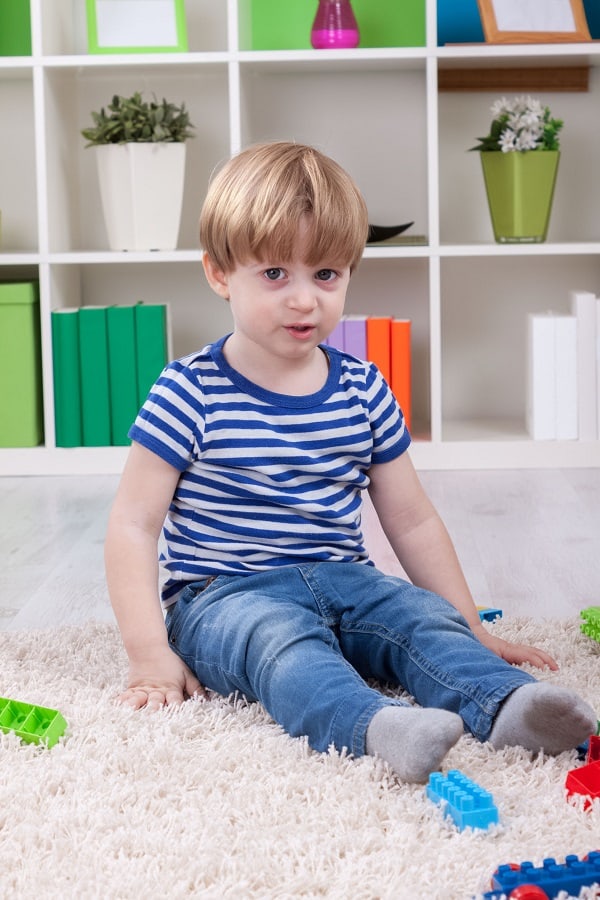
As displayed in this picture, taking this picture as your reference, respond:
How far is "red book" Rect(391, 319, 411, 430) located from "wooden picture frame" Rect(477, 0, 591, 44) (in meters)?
0.55

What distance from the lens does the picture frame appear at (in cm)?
236

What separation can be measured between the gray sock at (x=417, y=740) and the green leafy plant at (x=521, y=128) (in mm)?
1669

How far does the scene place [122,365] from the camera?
2.35m

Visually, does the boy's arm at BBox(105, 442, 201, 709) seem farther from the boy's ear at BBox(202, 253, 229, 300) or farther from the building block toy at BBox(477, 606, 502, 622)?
the building block toy at BBox(477, 606, 502, 622)

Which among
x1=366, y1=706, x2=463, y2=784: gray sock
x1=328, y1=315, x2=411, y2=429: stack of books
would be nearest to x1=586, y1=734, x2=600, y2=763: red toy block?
x1=366, y1=706, x2=463, y2=784: gray sock

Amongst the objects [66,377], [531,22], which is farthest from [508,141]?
[66,377]

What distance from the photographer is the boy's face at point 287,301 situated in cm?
109

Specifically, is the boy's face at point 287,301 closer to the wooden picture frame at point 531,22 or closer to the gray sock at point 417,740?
the gray sock at point 417,740

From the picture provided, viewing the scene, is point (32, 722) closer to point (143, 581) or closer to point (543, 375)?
point (143, 581)

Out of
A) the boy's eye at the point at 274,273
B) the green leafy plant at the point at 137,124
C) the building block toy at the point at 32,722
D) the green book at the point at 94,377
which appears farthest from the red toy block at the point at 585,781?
the green leafy plant at the point at 137,124

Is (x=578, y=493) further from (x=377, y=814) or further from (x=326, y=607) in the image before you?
(x=377, y=814)

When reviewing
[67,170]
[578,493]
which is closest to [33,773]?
[578,493]

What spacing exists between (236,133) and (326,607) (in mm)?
1421

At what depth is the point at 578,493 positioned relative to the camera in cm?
210
